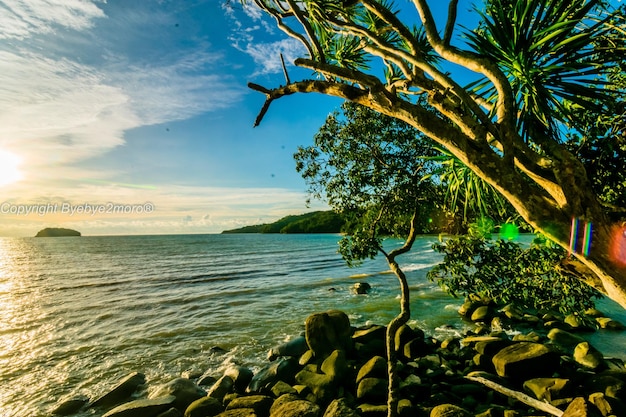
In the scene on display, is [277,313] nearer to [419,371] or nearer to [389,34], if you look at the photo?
[419,371]

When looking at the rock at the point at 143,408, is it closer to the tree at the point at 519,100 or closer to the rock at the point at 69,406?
the rock at the point at 69,406

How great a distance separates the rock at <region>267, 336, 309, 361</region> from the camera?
8.31 meters

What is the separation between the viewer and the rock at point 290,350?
8312 mm

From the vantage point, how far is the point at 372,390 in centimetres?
560

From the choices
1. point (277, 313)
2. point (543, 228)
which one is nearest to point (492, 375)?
point (543, 228)

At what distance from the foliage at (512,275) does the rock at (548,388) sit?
4.01 ft

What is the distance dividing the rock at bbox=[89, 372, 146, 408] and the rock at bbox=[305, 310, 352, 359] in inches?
162

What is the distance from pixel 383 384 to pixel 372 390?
0.25 m

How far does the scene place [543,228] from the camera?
92.0 inches

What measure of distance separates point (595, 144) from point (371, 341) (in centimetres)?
632

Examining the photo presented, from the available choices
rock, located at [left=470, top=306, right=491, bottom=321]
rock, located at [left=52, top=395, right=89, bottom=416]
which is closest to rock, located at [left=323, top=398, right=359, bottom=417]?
rock, located at [left=52, top=395, right=89, bottom=416]

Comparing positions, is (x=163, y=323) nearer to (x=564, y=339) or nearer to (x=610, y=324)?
(x=564, y=339)

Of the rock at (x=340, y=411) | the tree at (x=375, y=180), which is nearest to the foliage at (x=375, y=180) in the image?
the tree at (x=375, y=180)

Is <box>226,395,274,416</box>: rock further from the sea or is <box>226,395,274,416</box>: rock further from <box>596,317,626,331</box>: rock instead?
<box>596,317,626,331</box>: rock
